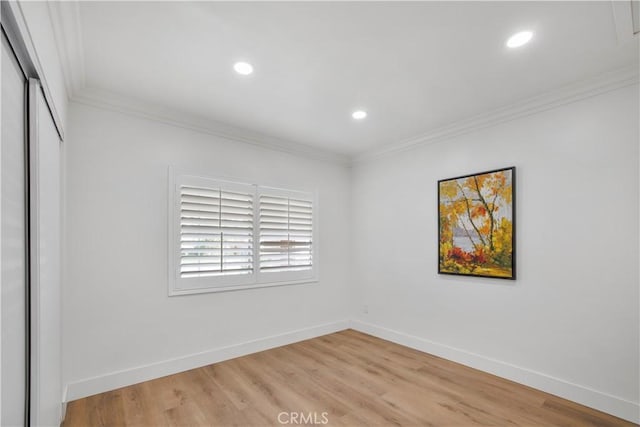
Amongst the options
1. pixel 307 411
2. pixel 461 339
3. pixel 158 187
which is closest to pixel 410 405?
pixel 307 411

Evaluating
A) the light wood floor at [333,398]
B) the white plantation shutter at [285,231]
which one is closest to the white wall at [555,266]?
the light wood floor at [333,398]

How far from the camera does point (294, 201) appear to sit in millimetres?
4164

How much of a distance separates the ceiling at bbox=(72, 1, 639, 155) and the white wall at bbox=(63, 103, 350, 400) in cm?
40

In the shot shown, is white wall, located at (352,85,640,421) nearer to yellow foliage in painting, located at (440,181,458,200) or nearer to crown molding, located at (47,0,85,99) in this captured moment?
yellow foliage in painting, located at (440,181,458,200)

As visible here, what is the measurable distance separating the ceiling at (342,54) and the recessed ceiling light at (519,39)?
0.04 m

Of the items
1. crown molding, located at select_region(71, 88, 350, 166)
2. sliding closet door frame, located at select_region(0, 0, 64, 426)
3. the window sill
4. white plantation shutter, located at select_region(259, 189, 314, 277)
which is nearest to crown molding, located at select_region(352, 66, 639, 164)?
crown molding, located at select_region(71, 88, 350, 166)

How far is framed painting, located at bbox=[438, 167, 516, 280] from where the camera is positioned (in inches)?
120

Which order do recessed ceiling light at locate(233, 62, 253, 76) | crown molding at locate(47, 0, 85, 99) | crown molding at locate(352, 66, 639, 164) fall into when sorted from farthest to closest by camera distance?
crown molding at locate(352, 66, 639, 164)
recessed ceiling light at locate(233, 62, 253, 76)
crown molding at locate(47, 0, 85, 99)

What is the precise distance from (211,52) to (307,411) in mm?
2689

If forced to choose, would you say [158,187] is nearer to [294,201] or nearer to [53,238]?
[53,238]

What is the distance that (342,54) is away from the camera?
2.22m

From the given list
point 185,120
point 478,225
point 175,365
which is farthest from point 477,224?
point 175,365

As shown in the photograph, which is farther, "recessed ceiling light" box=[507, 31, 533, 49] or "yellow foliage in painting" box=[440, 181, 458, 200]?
"yellow foliage in painting" box=[440, 181, 458, 200]

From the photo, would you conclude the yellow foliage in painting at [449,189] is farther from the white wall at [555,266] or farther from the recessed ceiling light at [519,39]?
the recessed ceiling light at [519,39]
